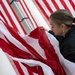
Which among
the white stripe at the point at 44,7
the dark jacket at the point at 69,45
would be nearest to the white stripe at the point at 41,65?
the dark jacket at the point at 69,45

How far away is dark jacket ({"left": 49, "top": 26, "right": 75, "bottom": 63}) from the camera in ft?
4.09

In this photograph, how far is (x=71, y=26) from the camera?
1.35m

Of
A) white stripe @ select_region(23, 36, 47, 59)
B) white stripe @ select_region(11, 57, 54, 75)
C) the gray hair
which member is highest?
the gray hair

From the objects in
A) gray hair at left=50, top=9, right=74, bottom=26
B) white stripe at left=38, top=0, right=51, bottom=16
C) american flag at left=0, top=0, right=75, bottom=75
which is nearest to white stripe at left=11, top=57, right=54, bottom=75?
american flag at left=0, top=0, right=75, bottom=75

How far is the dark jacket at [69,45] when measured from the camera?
1.25 meters

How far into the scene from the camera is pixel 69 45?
125cm

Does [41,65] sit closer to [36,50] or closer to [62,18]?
[36,50]

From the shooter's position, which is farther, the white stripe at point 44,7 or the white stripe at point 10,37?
the white stripe at point 44,7

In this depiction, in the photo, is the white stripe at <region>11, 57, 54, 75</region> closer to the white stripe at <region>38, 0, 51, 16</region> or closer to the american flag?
the american flag

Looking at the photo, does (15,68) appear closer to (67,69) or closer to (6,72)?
(6,72)

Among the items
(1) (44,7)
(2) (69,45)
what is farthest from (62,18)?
(1) (44,7)

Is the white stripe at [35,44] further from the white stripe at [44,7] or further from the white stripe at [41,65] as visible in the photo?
the white stripe at [44,7]

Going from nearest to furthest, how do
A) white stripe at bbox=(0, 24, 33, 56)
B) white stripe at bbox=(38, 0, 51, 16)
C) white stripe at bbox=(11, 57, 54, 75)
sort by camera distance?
white stripe at bbox=(11, 57, 54, 75) → white stripe at bbox=(0, 24, 33, 56) → white stripe at bbox=(38, 0, 51, 16)

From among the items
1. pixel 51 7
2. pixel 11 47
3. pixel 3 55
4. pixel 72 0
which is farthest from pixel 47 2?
pixel 11 47
